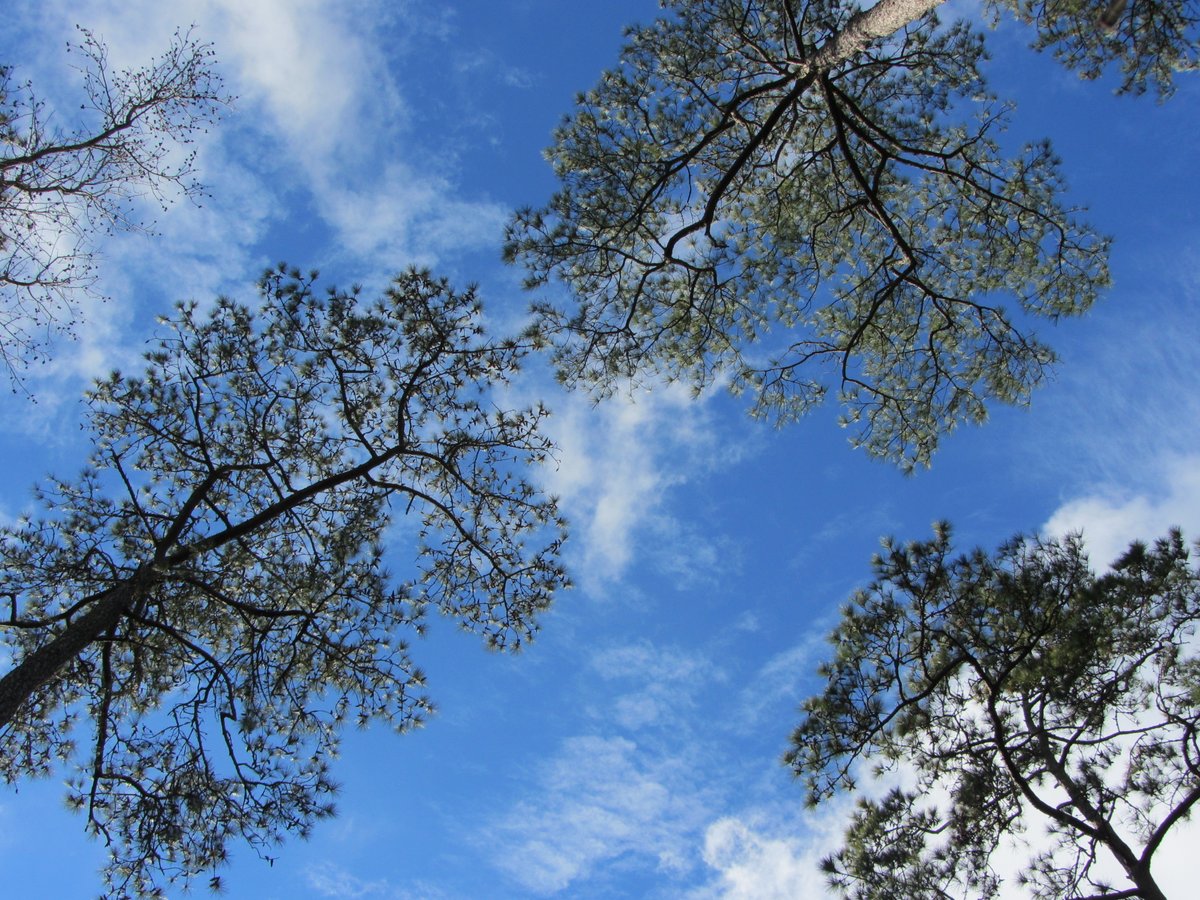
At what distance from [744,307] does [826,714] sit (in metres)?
5.04

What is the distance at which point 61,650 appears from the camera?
605 cm

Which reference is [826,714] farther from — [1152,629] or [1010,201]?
[1010,201]

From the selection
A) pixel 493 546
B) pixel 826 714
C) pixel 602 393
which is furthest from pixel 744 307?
pixel 826 714

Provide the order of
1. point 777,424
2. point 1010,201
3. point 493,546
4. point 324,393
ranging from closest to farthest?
point 324,393 → point 493,546 → point 1010,201 → point 777,424

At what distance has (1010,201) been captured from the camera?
29.2ft

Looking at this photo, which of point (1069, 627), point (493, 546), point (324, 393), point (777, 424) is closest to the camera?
point (1069, 627)

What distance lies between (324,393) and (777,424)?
5.30 meters

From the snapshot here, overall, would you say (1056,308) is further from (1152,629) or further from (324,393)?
(324,393)

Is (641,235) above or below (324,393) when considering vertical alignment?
above

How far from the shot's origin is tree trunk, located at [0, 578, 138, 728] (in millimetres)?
5766

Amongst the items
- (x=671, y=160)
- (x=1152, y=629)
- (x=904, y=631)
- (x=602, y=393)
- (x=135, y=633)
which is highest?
(x=671, y=160)

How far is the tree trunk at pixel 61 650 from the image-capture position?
18.9ft

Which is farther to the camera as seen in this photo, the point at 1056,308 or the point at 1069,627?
the point at 1056,308

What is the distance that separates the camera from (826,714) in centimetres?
676
